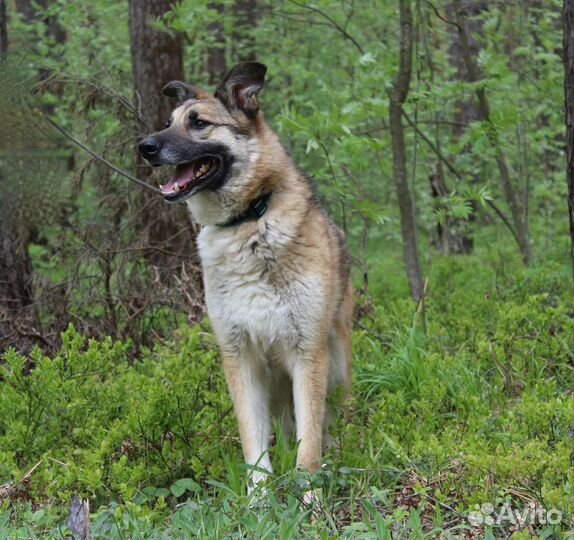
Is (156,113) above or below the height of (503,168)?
above

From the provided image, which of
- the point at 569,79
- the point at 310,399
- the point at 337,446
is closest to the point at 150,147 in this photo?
the point at 310,399

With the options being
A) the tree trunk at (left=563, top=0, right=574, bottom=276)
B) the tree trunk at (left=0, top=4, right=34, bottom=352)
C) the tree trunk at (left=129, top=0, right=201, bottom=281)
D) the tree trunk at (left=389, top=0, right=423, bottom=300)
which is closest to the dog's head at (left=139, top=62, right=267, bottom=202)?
the tree trunk at (left=563, top=0, right=574, bottom=276)

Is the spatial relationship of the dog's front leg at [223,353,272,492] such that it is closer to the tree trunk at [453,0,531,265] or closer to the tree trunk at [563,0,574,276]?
the tree trunk at [563,0,574,276]

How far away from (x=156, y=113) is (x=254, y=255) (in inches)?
159

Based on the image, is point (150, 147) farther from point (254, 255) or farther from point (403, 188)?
point (403, 188)

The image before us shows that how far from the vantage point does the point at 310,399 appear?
4375 mm

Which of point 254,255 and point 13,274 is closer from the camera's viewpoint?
point 254,255

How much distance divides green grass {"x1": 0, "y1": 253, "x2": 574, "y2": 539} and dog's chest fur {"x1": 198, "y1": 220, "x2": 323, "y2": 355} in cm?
59

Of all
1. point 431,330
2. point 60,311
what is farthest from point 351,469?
Answer: point 60,311

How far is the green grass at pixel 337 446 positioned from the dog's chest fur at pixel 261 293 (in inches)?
23.4

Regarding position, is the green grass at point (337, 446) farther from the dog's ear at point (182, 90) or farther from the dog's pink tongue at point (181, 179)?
the dog's ear at point (182, 90)

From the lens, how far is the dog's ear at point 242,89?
4.53 metres

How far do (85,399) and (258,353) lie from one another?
110cm

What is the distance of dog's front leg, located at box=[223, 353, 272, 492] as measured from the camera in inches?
171
